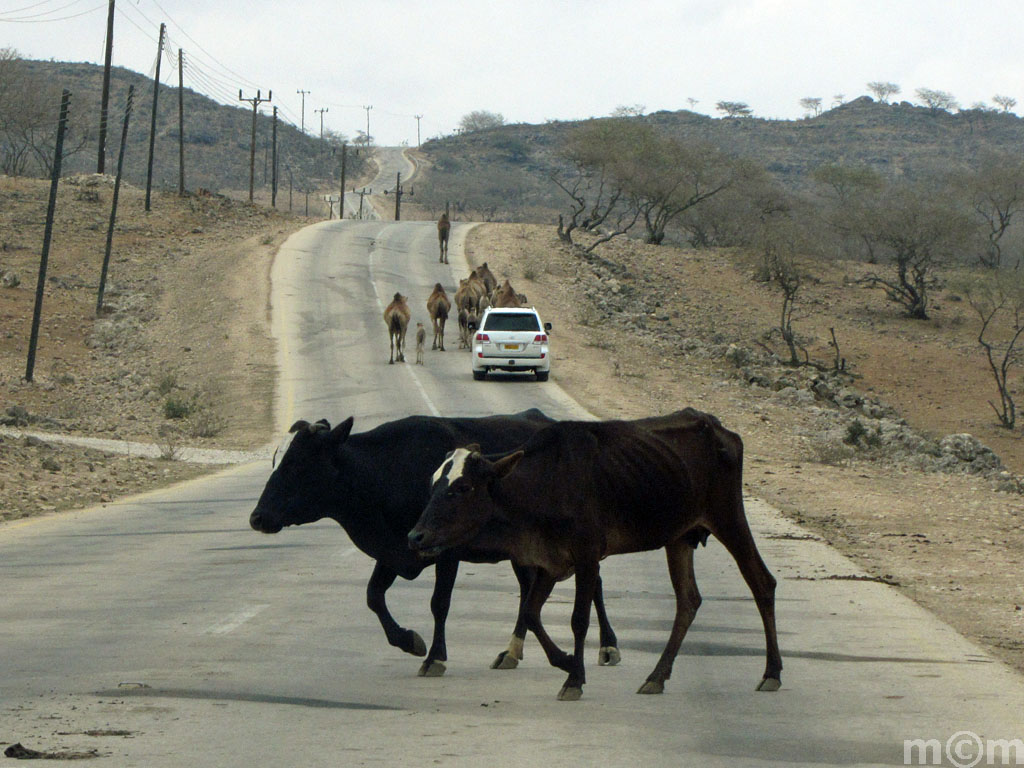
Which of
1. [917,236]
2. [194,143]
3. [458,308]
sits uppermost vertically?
[194,143]

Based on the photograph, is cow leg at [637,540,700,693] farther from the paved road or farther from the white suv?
the white suv

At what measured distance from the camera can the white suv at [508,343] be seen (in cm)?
3488

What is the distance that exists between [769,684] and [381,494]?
2.61 m

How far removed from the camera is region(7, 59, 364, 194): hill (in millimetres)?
118125

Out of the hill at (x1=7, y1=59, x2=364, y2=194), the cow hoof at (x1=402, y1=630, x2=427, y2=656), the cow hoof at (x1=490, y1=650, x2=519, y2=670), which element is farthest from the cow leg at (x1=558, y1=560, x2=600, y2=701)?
the hill at (x1=7, y1=59, x2=364, y2=194)

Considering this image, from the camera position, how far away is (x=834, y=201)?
7850cm

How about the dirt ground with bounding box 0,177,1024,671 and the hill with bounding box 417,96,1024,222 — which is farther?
the hill with bounding box 417,96,1024,222

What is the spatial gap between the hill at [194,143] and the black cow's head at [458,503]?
103777mm

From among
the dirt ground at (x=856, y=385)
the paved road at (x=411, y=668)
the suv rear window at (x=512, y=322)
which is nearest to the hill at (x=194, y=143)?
the dirt ground at (x=856, y=385)

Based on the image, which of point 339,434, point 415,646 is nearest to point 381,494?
point 339,434

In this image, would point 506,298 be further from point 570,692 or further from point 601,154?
point 601,154

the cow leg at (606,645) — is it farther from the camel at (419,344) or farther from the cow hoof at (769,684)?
the camel at (419,344)

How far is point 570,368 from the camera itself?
127 ft

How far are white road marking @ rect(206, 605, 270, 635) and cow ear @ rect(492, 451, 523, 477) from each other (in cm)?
329
